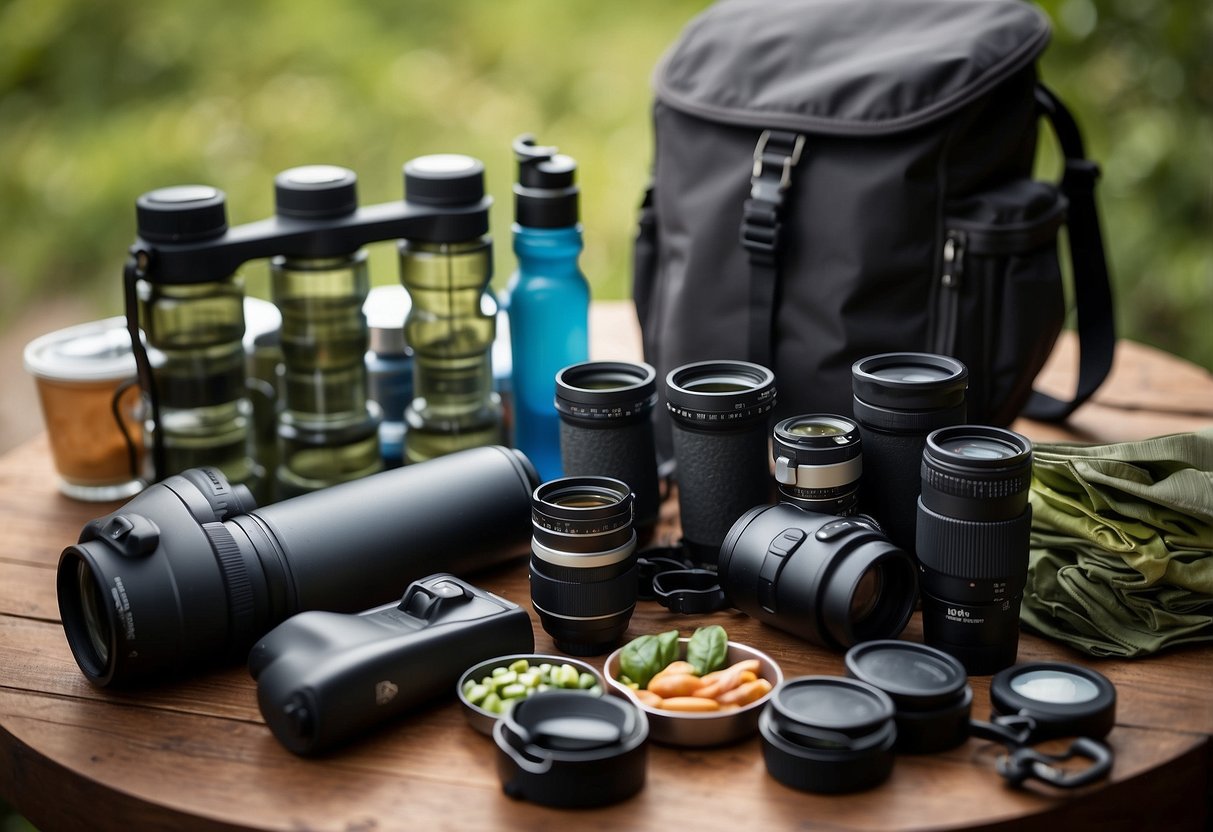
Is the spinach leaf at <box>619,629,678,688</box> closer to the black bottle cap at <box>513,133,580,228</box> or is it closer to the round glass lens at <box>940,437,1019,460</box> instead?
the round glass lens at <box>940,437,1019,460</box>

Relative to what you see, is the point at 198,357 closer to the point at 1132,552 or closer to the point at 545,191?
the point at 545,191

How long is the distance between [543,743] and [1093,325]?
1.09 m

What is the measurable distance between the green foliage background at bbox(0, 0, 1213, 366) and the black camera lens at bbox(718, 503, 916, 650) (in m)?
1.96

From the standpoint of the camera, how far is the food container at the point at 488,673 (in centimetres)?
121

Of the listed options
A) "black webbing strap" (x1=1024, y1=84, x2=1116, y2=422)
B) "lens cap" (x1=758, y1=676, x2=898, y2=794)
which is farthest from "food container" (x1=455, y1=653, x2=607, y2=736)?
"black webbing strap" (x1=1024, y1=84, x2=1116, y2=422)

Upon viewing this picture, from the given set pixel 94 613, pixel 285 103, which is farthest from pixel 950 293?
pixel 285 103

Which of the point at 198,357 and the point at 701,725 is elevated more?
the point at 198,357

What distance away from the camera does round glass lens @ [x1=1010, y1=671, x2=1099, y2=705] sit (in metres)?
1.22

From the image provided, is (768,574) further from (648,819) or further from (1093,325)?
(1093,325)

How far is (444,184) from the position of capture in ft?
5.42

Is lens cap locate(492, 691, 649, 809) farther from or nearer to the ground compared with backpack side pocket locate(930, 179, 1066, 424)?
nearer to the ground

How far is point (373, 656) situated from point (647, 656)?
25 centimetres

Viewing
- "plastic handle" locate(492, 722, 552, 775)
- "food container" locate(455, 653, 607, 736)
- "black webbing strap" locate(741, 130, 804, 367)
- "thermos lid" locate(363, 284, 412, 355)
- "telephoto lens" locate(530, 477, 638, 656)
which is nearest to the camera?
"plastic handle" locate(492, 722, 552, 775)

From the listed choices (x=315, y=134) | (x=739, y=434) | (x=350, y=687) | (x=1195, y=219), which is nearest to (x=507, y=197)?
(x=315, y=134)
